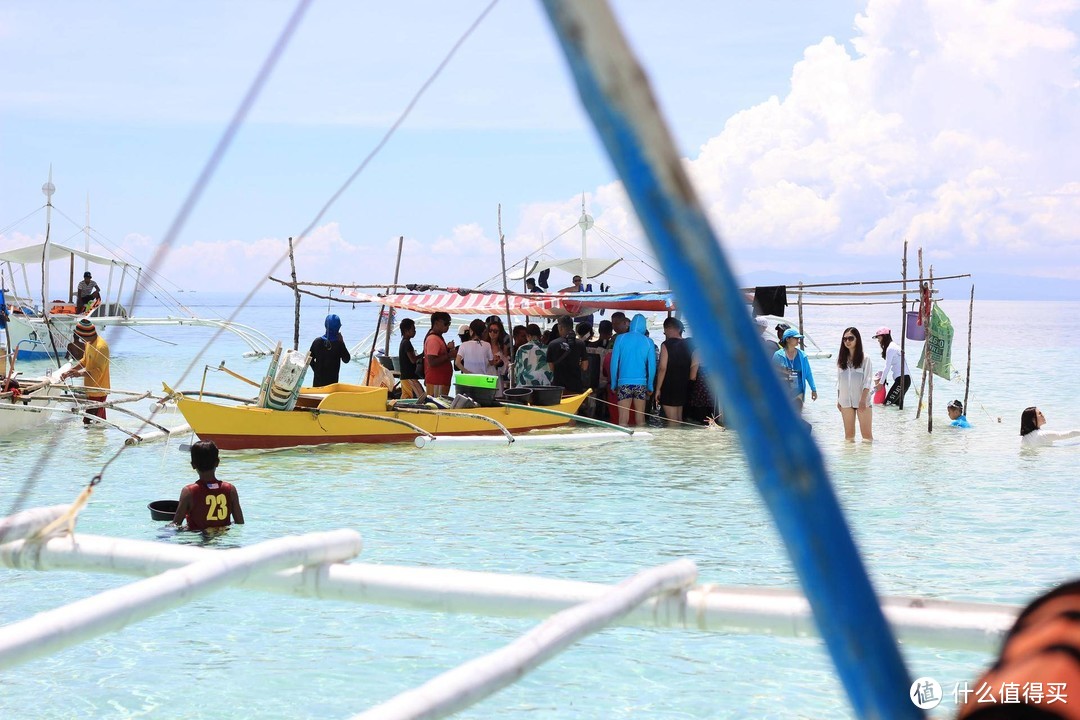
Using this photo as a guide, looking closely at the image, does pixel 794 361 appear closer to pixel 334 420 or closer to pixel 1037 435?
pixel 1037 435

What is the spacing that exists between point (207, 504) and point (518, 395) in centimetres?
786

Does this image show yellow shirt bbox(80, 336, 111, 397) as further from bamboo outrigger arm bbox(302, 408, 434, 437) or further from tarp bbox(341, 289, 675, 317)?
tarp bbox(341, 289, 675, 317)

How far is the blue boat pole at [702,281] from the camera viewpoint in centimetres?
100

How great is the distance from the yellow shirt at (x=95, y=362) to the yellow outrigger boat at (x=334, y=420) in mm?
2380

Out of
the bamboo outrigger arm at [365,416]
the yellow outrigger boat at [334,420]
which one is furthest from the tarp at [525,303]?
the bamboo outrigger arm at [365,416]

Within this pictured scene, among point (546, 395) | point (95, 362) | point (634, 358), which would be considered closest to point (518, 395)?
point (546, 395)

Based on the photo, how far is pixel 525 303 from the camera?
19641mm

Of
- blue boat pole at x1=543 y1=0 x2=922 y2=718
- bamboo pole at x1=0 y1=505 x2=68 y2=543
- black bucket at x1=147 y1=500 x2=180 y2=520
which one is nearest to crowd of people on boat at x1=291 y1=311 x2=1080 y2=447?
black bucket at x1=147 y1=500 x2=180 y2=520

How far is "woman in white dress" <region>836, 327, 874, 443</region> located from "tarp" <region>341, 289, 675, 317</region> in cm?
389

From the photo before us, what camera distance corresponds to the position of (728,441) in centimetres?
1689

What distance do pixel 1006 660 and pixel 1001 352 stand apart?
228 ft

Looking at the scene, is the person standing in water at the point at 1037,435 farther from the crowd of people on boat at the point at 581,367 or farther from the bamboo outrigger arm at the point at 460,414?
the bamboo outrigger arm at the point at 460,414

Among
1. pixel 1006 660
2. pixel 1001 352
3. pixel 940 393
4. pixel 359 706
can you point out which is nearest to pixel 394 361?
pixel 359 706

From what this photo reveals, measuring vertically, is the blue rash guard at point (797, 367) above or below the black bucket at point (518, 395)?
above
